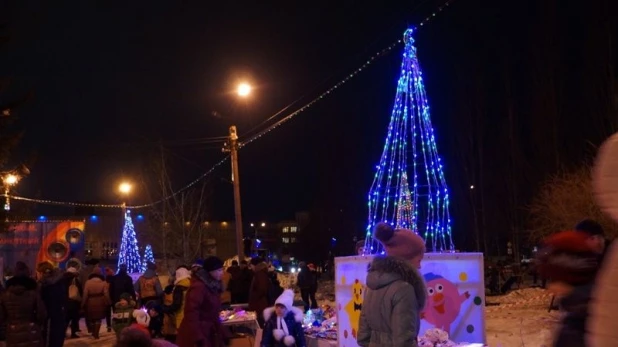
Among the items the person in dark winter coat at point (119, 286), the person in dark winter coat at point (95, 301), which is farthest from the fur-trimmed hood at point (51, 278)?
the person in dark winter coat at point (119, 286)

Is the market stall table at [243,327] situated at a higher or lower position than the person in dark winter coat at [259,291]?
lower

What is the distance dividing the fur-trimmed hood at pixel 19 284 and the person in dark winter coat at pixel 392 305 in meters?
6.21

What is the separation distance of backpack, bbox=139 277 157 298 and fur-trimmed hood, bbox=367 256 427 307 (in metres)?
9.90

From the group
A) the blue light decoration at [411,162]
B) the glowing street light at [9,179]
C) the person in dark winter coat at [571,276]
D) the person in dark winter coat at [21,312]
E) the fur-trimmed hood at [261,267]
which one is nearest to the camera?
the person in dark winter coat at [571,276]

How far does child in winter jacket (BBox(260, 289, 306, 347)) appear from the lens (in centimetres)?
823

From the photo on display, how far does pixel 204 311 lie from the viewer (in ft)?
22.8

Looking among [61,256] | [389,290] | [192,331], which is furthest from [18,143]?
[389,290]

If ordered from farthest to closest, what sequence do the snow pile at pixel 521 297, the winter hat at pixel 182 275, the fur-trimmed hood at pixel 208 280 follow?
1. the snow pile at pixel 521 297
2. the winter hat at pixel 182 275
3. the fur-trimmed hood at pixel 208 280

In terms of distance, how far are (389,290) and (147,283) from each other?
10.2 meters

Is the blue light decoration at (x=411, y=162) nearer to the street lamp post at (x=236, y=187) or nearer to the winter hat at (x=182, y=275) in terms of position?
the winter hat at (x=182, y=275)

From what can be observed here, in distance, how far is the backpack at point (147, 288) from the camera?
1414cm

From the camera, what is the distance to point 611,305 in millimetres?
1615

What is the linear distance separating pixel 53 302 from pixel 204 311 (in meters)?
5.26

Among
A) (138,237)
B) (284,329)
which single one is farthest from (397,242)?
(138,237)
